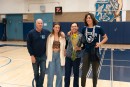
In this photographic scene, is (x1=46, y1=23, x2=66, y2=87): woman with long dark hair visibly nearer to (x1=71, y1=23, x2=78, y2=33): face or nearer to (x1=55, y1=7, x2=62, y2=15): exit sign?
(x1=71, y1=23, x2=78, y2=33): face

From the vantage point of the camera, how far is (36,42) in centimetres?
481

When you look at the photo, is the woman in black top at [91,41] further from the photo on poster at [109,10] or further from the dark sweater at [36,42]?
the photo on poster at [109,10]

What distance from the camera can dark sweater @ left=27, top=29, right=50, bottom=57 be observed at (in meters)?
4.78

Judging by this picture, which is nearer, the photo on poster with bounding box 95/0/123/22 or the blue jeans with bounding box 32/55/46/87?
the blue jeans with bounding box 32/55/46/87

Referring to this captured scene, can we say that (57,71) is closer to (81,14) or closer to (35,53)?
(35,53)

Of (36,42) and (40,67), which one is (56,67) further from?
(36,42)

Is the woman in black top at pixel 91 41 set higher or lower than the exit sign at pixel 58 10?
lower

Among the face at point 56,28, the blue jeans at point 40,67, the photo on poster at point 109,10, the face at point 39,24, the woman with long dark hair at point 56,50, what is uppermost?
the photo on poster at point 109,10

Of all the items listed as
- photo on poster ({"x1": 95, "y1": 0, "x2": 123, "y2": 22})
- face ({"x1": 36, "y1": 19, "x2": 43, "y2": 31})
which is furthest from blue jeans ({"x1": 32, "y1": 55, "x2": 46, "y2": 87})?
photo on poster ({"x1": 95, "y1": 0, "x2": 123, "y2": 22})

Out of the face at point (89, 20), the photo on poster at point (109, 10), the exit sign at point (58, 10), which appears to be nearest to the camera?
the face at point (89, 20)

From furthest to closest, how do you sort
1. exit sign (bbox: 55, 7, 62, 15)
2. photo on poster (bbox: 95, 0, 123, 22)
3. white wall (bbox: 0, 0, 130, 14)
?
1. exit sign (bbox: 55, 7, 62, 15)
2. white wall (bbox: 0, 0, 130, 14)
3. photo on poster (bbox: 95, 0, 123, 22)

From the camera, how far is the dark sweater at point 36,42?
188 inches

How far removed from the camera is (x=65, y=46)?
4.78 m

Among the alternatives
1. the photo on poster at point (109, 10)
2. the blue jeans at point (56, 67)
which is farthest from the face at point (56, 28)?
the photo on poster at point (109, 10)
